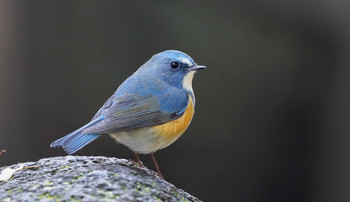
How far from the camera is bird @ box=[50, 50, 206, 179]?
3557mm

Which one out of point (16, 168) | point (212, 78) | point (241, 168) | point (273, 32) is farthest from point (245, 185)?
point (16, 168)

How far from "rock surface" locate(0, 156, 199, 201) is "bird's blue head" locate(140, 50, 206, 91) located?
1.01 m

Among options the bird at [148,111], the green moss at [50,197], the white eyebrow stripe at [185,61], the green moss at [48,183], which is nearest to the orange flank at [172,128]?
the bird at [148,111]

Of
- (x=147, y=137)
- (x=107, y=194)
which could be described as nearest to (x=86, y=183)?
(x=107, y=194)

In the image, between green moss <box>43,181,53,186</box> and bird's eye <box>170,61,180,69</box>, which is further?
bird's eye <box>170,61,180,69</box>

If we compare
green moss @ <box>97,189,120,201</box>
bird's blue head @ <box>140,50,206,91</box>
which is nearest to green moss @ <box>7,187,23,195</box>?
green moss @ <box>97,189,120,201</box>

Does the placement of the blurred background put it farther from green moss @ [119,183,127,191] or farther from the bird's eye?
green moss @ [119,183,127,191]

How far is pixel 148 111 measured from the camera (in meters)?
3.86

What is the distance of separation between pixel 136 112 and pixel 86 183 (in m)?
1.09

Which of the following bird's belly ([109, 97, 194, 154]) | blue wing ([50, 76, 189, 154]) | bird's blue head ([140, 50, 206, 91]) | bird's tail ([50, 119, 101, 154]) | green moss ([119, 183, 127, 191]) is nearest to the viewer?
green moss ([119, 183, 127, 191])

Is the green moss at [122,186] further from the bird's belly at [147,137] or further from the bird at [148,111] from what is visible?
the bird's belly at [147,137]

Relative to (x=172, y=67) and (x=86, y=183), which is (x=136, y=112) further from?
(x=86, y=183)

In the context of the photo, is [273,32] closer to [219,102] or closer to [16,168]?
[219,102]

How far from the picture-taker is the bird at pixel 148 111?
3.56 m
